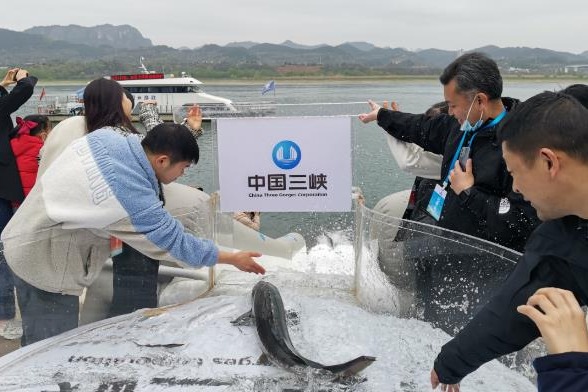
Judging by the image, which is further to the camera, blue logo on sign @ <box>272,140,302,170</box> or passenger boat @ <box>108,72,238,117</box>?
passenger boat @ <box>108,72,238,117</box>

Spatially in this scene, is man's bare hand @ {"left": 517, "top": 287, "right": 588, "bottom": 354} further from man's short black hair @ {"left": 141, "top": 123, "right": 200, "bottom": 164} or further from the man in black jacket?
man's short black hair @ {"left": 141, "top": 123, "right": 200, "bottom": 164}

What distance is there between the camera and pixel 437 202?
297cm

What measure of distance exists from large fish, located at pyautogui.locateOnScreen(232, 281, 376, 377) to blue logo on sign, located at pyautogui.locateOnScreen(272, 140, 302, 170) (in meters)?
0.90

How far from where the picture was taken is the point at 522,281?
5.16ft

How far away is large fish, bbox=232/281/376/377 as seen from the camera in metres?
2.45

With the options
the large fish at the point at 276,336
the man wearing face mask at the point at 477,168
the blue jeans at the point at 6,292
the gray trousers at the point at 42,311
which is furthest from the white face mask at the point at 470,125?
the blue jeans at the point at 6,292

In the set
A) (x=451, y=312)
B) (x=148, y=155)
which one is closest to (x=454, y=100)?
(x=451, y=312)

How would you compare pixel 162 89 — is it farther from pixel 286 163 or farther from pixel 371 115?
pixel 371 115

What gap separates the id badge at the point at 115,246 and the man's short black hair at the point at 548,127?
2018mm

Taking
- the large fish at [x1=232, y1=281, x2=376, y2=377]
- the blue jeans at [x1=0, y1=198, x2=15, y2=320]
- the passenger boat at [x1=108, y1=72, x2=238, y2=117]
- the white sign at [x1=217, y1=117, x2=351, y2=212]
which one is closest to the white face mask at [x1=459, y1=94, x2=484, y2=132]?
the white sign at [x1=217, y1=117, x2=351, y2=212]

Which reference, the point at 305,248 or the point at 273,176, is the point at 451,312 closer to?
the point at 273,176

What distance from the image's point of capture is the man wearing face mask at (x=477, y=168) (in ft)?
8.11

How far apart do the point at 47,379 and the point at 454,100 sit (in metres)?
2.43

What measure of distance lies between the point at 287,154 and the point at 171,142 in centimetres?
108
